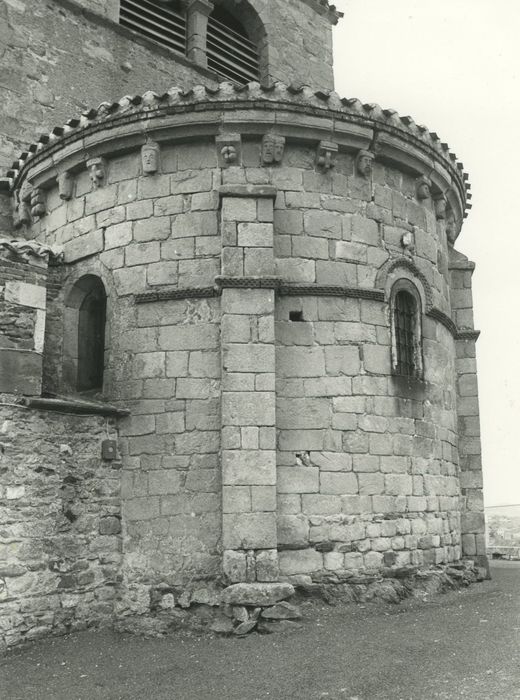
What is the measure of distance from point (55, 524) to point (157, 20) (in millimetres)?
9466

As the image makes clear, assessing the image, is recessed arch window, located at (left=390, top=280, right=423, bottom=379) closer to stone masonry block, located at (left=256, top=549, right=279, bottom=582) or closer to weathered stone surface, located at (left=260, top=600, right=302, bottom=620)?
stone masonry block, located at (left=256, top=549, right=279, bottom=582)

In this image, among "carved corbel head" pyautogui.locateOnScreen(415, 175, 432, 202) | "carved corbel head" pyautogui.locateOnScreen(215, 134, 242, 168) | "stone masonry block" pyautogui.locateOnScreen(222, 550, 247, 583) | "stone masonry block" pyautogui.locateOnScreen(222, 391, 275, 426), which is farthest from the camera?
"carved corbel head" pyautogui.locateOnScreen(415, 175, 432, 202)

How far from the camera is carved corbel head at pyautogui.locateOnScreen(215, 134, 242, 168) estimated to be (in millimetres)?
8664

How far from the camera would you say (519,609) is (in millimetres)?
8172

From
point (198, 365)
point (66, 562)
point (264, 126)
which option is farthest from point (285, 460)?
point (264, 126)

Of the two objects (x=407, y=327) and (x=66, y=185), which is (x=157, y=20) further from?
(x=407, y=327)

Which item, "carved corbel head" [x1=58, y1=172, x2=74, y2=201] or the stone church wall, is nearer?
"carved corbel head" [x1=58, y1=172, x2=74, y2=201]

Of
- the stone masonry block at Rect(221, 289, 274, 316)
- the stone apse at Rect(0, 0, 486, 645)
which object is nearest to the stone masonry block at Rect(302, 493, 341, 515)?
the stone apse at Rect(0, 0, 486, 645)

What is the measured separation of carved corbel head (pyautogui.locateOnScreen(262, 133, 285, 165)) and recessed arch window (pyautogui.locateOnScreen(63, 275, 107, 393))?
2451 millimetres

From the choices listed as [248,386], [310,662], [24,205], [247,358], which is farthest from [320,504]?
[24,205]

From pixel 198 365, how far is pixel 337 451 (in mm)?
1742

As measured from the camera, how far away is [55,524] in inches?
308

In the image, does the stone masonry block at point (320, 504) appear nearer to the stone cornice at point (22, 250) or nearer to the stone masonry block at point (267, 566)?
the stone masonry block at point (267, 566)

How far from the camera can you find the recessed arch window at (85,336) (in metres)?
9.13
